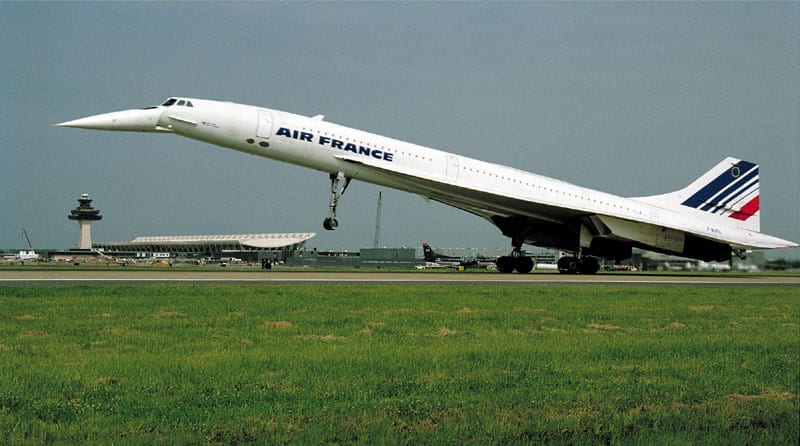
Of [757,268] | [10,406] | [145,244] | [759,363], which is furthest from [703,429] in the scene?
[145,244]

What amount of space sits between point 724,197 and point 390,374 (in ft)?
92.5

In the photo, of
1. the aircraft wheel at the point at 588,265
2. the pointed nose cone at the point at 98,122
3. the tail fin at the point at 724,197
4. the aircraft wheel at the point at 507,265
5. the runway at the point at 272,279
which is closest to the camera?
the runway at the point at 272,279

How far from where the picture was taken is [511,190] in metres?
26.6

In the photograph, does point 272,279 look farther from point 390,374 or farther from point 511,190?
point 390,374

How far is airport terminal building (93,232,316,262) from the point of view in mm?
91806

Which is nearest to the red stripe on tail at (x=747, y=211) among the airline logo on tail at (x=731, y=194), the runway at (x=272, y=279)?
the airline logo on tail at (x=731, y=194)

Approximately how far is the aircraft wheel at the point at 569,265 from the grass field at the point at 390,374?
16.6m

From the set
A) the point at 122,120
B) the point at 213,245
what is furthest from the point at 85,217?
the point at 122,120

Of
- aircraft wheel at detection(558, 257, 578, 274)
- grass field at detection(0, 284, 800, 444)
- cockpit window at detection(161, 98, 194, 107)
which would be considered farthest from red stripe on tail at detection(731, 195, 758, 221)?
cockpit window at detection(161, 98, 194, 107)

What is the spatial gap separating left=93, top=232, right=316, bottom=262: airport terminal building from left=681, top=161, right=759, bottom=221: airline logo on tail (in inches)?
2031

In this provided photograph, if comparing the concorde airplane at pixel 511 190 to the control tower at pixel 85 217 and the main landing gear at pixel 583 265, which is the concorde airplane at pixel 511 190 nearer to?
the main landing gear at pixel 583 265

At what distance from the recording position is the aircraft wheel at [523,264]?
28812 millimetres

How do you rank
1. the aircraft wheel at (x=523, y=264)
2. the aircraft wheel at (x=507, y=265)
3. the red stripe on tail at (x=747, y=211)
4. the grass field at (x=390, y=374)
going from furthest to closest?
the red stripe on tail at (x=747, y=211), the aircraft wheel at (x=507, y=265), the aircraft wheel at (x=523, y=264), the grass field at (x=390, y=374)

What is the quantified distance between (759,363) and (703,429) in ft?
9.13
